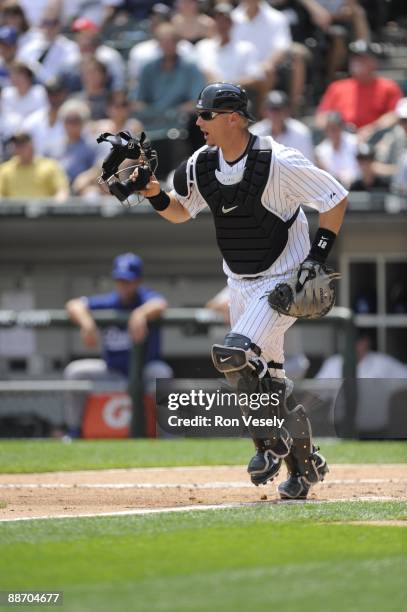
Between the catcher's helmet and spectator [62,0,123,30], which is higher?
the catcher's helmet

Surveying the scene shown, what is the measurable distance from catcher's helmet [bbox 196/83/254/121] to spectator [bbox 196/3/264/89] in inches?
291

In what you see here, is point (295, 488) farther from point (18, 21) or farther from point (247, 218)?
point (18, 21)

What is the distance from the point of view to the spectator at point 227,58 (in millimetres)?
13578

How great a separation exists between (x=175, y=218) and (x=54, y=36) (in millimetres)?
9136

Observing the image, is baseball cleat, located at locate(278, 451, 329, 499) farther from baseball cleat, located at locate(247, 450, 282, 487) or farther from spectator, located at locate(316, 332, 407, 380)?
spectator, located at locate(316, 332, 407, 380)

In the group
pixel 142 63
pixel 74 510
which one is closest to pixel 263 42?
pixel 142 63

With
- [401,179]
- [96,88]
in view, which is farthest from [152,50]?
[401,179]

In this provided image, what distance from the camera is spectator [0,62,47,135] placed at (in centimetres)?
1412

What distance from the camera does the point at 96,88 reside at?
1400 centimetres

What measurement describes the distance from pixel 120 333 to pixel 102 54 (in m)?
4.15

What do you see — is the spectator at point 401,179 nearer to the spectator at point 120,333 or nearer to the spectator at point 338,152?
the spectator at point 338,152

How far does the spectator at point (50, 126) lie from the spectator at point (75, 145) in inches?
12.5

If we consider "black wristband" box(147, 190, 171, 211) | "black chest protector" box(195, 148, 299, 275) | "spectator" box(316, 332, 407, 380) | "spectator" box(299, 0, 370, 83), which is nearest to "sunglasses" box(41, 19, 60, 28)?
"spectator" box(299, 0, 370, 83)

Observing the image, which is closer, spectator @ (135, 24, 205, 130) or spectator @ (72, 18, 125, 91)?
→ spectator @ (135, 24, 205, 130)
